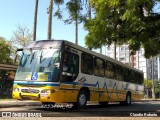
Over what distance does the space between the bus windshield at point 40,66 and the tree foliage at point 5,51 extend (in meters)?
39.4

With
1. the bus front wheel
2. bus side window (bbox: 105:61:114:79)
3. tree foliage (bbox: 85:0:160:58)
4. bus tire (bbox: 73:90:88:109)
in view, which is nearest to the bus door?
bus tire (bbox: 73:90:88:109)

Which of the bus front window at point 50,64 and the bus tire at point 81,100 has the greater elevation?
the bus front window at point 50,64

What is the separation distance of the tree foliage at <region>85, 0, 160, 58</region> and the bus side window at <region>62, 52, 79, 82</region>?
3.29 metres

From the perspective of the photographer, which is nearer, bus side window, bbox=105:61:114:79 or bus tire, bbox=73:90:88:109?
bus tire, bbox=73:90:88:109

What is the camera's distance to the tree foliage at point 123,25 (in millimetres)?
10586

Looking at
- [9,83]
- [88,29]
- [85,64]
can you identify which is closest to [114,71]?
[85,64]

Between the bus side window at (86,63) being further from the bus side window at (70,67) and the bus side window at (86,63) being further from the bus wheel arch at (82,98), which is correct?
the bus wheel arch at (82,98)

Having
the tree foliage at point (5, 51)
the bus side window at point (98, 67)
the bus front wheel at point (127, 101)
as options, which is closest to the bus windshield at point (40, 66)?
the bus side window at point (98, 67)

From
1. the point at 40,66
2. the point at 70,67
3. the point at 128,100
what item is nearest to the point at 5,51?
the point at 128,100

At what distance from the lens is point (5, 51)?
182 ft

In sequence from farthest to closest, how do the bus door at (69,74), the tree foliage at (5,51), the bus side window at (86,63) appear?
1. the tree foliage at (5,51)
2. the bus side window at (86,63)
3. the bus door at (69,74)

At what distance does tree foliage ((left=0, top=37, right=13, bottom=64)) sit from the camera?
54156 millimetres

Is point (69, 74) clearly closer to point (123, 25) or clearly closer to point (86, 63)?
point (86, 63)

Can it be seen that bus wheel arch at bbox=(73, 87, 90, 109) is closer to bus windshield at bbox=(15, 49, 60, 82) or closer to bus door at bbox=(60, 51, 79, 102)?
bus door at bbox=(60, 51, 79, 102)
